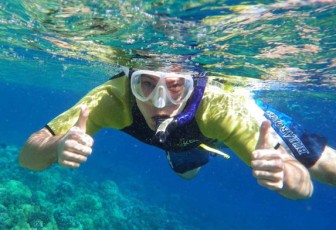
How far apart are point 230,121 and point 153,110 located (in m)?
1.38

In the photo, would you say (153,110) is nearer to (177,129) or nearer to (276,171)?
(177,129)

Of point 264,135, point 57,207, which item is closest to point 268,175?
point 264,135

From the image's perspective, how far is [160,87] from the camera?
5320mm

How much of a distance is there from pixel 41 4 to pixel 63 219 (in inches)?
322

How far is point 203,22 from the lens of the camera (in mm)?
6395

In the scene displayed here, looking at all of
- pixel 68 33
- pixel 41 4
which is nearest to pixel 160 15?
pixel 41 4

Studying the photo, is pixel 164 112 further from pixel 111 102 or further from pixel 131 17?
pixel 131 17

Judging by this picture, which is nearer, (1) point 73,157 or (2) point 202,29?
(1) point 73,157

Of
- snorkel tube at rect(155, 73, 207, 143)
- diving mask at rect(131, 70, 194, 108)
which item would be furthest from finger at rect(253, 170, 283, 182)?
diving mask at rect(131, 70, 194, 108)

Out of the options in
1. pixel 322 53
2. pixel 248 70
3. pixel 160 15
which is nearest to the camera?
pixel 160 15

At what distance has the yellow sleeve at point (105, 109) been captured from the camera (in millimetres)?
5293

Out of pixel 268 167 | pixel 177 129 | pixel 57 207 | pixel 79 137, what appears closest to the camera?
pixel 268 167

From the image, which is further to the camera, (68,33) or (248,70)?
(248,70)

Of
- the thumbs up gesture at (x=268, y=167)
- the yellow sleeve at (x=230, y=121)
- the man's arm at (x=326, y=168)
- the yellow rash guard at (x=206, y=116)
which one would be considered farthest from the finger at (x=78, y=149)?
the man's arm at (x=326, y=168)
